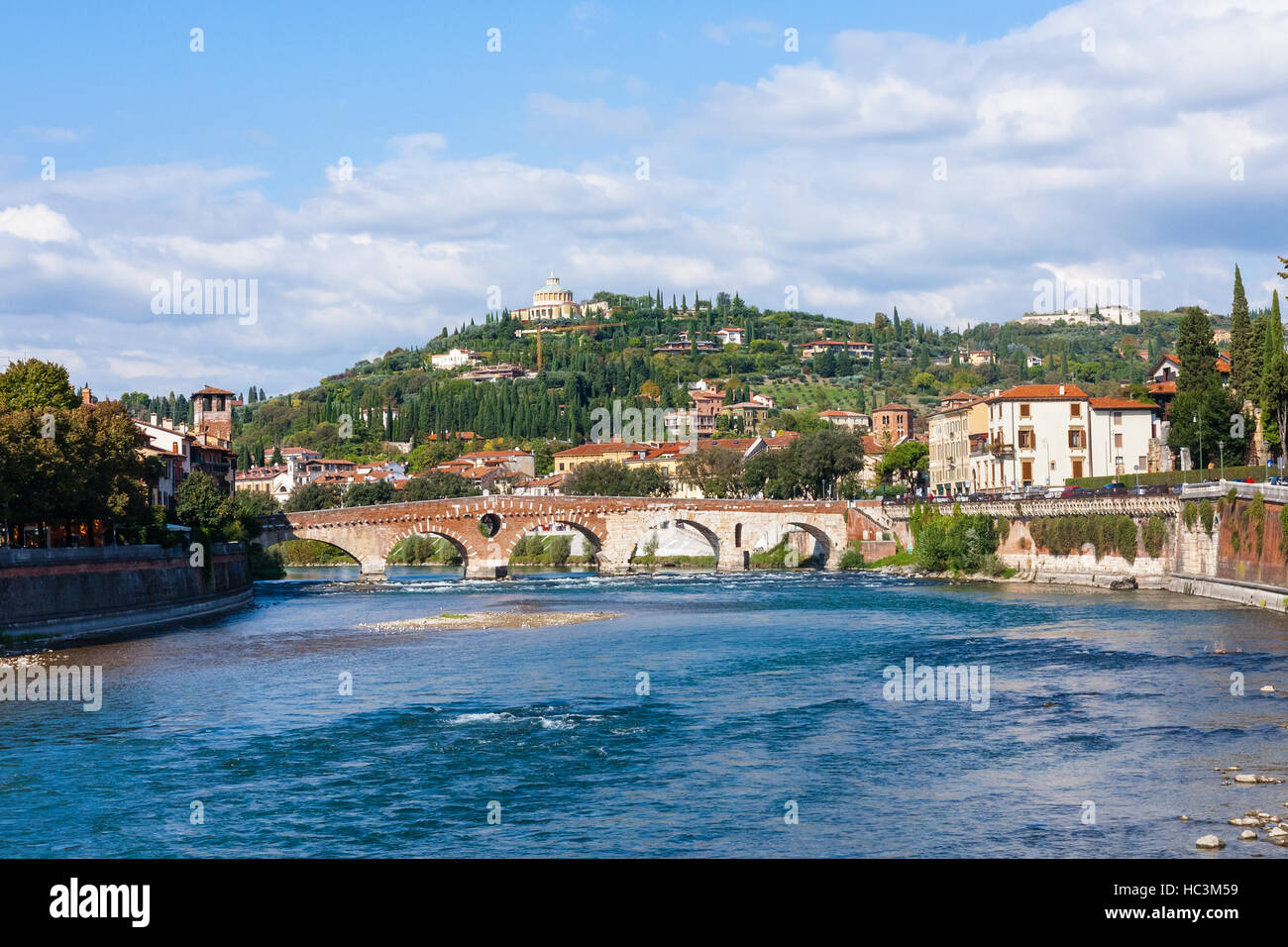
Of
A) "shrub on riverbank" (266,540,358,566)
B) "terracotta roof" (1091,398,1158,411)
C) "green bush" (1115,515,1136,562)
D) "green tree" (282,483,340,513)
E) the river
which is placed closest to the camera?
the river

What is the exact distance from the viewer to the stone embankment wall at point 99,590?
41.2 metres

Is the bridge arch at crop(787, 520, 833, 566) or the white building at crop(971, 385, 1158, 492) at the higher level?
the white building at crop(971, 385, 1158, 492)

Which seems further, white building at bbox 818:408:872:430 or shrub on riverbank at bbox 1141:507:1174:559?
white building at bbox 818:408:872:430

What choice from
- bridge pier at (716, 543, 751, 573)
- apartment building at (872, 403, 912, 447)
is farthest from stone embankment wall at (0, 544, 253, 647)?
apartment building at (872, 403, 912, 447)

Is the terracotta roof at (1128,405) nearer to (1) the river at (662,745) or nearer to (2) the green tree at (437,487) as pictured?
(1) the river at (662,745)

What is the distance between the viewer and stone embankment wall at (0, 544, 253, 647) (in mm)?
41188

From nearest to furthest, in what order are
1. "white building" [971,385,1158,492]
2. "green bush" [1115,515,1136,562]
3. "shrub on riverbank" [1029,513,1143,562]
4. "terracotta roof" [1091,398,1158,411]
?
"green bush" [1115,515,1136,562]
"shrub on riverbank" [1029,513,1143,562]
"terracotta roof" [1091,398,1158,411]
"white building" [971,385,1158,492]

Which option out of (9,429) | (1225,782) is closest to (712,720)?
(1225,782)

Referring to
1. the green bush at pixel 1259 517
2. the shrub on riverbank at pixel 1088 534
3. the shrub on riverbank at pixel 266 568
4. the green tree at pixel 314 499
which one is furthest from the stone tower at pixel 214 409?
the green bush at pixel 1259 517

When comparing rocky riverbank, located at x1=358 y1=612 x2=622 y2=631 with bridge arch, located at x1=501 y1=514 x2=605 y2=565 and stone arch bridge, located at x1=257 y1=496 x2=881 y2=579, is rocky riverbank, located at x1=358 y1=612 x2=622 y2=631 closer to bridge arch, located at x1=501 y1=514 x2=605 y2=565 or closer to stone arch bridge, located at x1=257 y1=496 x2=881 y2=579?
stone arch bridge, located at x1=257 y1=496 x2=881 y2=579

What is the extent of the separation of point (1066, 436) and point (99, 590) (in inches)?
2239

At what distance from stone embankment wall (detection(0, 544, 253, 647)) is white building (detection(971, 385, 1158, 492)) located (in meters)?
47.4
